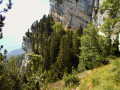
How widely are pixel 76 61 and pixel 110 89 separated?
2618 centimetres

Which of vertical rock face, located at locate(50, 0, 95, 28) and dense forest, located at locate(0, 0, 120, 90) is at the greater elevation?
vertical rock face, located at locate(50, 0, 95, 28)

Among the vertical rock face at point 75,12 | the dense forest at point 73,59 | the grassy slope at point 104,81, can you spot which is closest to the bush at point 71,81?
the dense forest at point 73,59

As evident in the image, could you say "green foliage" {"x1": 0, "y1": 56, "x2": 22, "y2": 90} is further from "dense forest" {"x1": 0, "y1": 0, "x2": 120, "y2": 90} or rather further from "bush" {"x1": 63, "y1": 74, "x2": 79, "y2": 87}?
"bush" {"x1": 63, "y1": 74, "x2": 79, "y2": 87}

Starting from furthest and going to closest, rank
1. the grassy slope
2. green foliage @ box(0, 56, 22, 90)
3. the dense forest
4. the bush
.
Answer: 1. the bush
2. the grassy slope
3. the dense forest
4. green foliage @ box(0, 56, 22, 90)

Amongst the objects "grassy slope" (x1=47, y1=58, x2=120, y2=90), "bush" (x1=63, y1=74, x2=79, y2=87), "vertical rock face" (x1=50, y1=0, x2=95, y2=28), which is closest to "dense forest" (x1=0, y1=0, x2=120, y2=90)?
"bush" (x1=63, y1=74, x2=79, y2=87)

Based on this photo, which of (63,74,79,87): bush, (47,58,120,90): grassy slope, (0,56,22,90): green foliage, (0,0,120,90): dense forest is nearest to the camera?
(0,56,22,90): green foliage

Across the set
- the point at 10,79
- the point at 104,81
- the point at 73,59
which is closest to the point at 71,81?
the point at 104,81

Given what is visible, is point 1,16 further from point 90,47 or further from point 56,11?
point 56,11

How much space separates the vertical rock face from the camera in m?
54.1

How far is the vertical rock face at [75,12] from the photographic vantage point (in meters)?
54.1

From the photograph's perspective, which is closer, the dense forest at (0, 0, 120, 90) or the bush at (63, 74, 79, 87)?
the dense forest at (0, 0, 120, 90)

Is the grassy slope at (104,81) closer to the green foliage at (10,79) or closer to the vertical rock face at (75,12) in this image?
the green foliage at (10,79)

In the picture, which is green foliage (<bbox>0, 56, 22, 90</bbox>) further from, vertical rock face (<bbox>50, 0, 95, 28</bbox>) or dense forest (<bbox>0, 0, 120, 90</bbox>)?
vertical rock face (<bbox>50, 0, 95, 28</bbox>)

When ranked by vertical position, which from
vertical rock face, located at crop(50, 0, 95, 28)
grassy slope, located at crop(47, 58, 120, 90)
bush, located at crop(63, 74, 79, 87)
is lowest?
bush, located at crop(63, 74, 79, 87)
